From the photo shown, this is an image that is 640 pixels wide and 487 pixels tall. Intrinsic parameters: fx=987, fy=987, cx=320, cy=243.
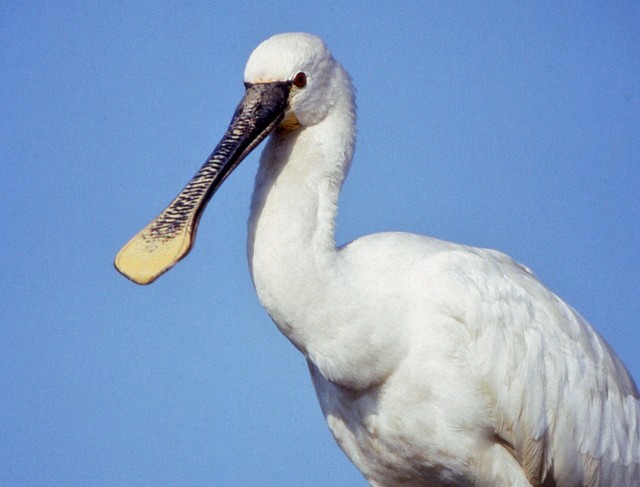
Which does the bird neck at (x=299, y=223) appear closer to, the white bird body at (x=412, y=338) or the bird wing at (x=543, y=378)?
the white bird body at (x=412, y=338)

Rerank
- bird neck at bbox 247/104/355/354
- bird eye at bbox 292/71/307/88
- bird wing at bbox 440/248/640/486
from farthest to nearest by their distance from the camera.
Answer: bird wing at bbox 440/248/640/486 → bird eye at bbox 292/71/307/88 → bird neck at bbox 247/104/355/354

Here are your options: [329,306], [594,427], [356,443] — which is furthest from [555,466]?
[329,306]

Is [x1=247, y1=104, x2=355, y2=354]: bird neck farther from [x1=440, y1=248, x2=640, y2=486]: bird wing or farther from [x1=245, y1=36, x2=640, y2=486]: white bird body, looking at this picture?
[x1=440, y1=248, x2=640, y2=486]: bird wing

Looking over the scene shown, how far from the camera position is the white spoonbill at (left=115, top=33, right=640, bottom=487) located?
181 inches

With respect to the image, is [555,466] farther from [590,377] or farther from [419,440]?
[419,440]

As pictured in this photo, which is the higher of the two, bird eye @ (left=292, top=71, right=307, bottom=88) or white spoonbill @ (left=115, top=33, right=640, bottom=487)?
bird eye @ (left=292, top=71, right=307, bottom=88)

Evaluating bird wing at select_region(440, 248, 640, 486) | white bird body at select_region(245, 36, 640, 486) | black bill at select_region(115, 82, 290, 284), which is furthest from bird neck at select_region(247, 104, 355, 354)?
bird wing at select_region(440, 248, 640, 486)

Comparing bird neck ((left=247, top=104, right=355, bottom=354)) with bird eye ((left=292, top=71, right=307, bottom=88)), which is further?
A: bird eye ((left=292, top=71, right=307, bottom=88))

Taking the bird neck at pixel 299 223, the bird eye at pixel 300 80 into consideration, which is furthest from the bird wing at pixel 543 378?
the bird eye at pixel 300 80

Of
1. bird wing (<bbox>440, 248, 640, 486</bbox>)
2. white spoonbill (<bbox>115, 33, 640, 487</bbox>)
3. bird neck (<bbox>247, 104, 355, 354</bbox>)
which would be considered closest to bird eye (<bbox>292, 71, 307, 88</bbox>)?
white spoonbill (<bbox>115, 33, 640, 487</bbox>)

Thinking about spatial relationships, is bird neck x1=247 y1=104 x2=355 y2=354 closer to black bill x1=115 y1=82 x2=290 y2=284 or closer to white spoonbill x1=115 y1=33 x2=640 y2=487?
white spoonbill x1=115 y1=33 x2=640 y2=487

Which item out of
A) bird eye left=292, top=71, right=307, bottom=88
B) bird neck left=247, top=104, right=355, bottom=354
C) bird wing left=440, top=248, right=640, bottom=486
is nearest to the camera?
bird neck left=247, top=104, right=355, bottom=354

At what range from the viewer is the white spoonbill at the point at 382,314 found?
4602 millimetres

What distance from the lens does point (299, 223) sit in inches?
180
